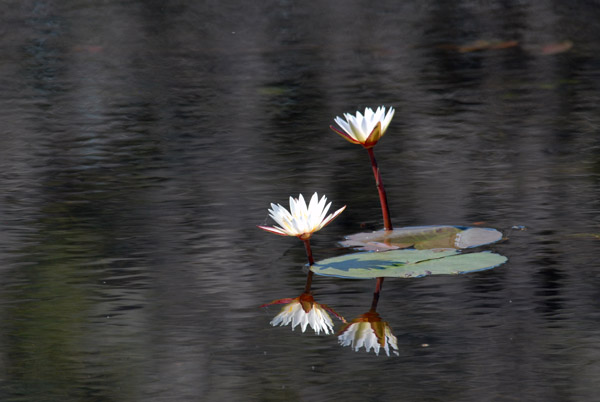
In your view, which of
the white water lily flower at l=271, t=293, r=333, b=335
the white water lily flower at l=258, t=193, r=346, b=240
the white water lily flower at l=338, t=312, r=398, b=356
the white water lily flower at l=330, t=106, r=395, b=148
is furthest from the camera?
the white water lily flower at l=330, t=106, r=395, b=148

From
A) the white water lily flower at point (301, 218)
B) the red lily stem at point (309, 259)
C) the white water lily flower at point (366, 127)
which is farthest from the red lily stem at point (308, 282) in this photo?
the white water lily flower at point (366, 127)

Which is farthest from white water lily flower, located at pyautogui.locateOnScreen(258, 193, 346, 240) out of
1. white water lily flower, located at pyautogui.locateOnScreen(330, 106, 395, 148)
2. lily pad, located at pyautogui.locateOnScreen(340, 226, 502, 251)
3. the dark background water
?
white water lily flower, located at pyautogui.locateOnScreen(330, 106, 395, 148)

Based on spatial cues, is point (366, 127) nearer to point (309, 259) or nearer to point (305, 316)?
point (309, 259)

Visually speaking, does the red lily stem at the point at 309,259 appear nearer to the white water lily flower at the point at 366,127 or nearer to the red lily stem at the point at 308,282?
the red lily stem at the point at 308,282

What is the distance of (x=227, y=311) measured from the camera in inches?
99.2

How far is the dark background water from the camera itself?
2135 millimetres

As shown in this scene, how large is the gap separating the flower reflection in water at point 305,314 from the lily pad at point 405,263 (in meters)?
0.19

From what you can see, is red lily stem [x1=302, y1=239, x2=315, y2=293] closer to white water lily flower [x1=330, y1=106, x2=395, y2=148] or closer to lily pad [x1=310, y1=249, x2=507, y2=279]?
lily pad [x1=310, y1=249, x2=507, y2=279]

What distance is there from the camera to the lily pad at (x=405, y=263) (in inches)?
108

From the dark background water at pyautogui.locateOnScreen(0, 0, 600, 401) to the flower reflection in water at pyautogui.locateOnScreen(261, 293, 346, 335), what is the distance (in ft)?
0.13

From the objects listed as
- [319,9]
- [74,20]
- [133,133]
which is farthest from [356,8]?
[133,133]

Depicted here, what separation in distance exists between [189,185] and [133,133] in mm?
1282

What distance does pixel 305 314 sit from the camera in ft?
8.18

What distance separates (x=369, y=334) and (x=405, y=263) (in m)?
0.51
